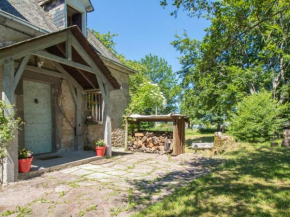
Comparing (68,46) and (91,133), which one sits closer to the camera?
(68,46)

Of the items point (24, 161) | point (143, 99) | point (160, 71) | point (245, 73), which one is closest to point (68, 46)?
point (24, 161)

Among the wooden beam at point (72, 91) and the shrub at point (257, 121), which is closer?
the wooden beam at point (72, 91)

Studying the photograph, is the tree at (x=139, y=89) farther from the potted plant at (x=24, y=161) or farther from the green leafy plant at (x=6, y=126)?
the green leafy plant at (x=6, y=126)

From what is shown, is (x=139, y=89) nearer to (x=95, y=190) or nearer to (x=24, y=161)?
(x=24, y=161)

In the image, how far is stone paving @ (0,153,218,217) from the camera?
2.91 m

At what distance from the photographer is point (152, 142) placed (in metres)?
8.54

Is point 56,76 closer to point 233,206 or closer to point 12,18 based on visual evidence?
point 12,18

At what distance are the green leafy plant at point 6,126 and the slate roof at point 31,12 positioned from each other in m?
3.56

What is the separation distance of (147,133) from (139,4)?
6494 millimetres

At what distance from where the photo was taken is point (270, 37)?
13883mm

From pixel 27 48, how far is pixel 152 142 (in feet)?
19.0

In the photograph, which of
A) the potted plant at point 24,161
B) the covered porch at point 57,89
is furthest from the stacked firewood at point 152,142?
the potted plant at point 24,161

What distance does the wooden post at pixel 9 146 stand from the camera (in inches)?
156

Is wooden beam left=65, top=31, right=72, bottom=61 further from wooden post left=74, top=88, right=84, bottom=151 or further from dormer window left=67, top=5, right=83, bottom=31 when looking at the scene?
dormer window left=67, top=5, right=83, bottom=31
